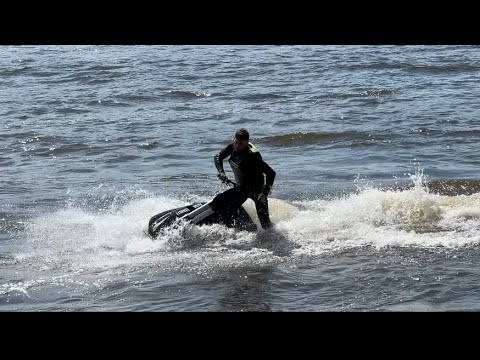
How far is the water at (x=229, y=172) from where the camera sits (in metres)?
8.70

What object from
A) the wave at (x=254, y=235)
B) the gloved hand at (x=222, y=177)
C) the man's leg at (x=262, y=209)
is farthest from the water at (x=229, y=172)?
the gloved hand at (x=222, y=177)

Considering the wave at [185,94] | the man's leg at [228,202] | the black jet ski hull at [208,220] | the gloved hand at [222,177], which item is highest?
the gloved hand at [222,177]

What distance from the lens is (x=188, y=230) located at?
10664 millimetres

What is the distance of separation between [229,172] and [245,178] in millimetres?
5158

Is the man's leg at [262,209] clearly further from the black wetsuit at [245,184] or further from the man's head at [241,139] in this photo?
the man's head at [241,139]

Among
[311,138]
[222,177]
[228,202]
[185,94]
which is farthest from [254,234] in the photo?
[185,94]

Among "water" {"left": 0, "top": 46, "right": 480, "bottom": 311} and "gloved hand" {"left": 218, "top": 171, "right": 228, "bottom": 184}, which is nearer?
"water" {"left": 0, "top": 46, "right": 480, "bottom": 311}

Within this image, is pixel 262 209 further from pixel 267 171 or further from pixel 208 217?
pixel 208 217

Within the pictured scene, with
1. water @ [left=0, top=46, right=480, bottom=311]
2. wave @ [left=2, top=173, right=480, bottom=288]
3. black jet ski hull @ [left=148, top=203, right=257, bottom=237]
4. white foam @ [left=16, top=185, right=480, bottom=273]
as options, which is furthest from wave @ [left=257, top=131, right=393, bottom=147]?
black jet ski hull @ [left=148, top=203, right=257, bottom=237]

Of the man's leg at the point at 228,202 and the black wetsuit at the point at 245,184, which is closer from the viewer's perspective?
the black wetsuit at the point at 245,184

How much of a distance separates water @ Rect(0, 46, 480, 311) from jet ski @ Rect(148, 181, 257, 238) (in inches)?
5.2

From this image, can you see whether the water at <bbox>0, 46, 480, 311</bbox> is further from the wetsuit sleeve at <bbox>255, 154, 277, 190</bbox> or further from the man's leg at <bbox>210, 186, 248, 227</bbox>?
the wetsuit sleeve at <bbox>255, 154, 277, 190</bbox>

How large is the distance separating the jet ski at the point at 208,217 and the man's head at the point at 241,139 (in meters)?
0.50

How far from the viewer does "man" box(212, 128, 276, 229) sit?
35.1ft
